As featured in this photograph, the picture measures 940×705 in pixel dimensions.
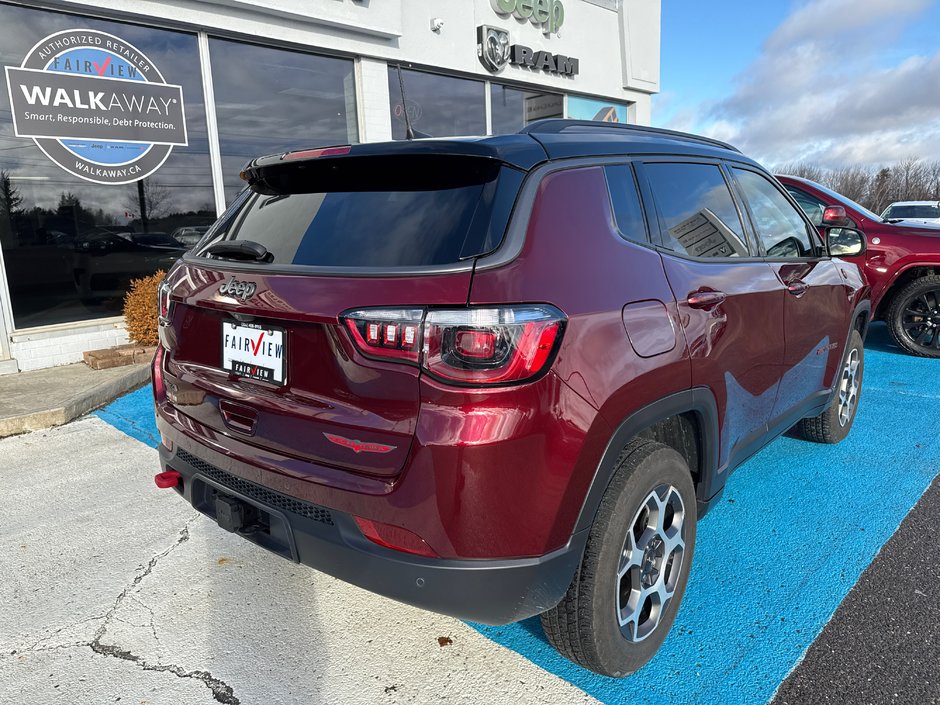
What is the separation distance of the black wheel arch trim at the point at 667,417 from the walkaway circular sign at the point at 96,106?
6.60 meters

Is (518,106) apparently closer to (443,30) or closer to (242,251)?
(443,30)

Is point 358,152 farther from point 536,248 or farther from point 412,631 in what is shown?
point 412,631

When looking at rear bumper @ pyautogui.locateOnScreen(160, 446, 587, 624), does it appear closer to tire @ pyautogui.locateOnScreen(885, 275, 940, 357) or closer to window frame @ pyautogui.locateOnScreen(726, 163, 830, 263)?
window frame @ pyautogui.locateOnScreen(726, 163, 830, 263)

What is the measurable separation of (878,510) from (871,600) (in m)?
0.92

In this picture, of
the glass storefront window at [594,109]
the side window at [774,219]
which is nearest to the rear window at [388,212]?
the side window at [774,219]

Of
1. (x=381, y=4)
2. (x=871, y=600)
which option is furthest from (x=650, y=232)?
(x=381, y=4)

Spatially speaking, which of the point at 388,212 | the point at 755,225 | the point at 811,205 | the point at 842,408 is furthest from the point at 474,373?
the point at 811,205

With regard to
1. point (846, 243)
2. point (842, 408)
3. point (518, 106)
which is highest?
point (518, 106)

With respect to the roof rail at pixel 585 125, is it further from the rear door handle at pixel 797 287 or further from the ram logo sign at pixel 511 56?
the ram logo sign at pixel 511 56

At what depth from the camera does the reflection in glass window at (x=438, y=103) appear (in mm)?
9203

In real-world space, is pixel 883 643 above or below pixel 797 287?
below

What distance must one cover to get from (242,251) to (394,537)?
113cm

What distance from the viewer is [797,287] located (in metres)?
3.20

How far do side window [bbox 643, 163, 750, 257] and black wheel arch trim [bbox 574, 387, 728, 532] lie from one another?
A: 1.83 feet
